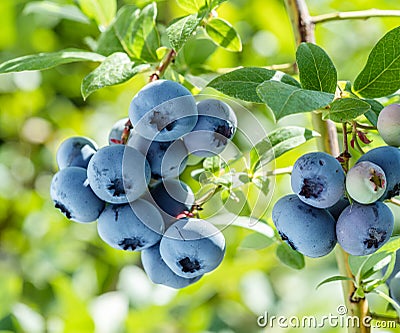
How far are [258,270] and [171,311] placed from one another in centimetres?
26

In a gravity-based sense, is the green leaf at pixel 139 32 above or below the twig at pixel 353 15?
below

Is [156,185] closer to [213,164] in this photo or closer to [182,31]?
[213,164]

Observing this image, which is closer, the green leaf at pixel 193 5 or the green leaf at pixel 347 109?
the green leaf at pixel 347 109

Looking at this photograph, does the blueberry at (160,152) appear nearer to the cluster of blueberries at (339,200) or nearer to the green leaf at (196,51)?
the cluster of blueberries at (339,200)

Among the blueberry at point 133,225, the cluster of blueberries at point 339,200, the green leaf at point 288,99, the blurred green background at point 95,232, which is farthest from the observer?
the blurred green background at point 95,232

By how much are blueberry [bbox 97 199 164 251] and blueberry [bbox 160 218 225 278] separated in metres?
0.02

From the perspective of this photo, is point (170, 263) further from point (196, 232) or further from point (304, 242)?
point (304, 242)

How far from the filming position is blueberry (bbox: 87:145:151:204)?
78 cm

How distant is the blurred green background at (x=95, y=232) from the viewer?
5.22 ft

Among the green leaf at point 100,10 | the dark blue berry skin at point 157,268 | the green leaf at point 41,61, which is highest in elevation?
the green leaf at point 100,10

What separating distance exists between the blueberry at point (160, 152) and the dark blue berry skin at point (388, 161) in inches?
9.2

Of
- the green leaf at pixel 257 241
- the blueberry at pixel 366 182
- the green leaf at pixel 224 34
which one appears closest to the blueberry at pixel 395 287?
the green leaf at pixel 257 241

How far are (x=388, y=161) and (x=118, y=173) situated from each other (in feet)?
1.04

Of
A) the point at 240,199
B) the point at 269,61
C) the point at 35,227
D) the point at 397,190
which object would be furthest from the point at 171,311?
the point at 397,190
